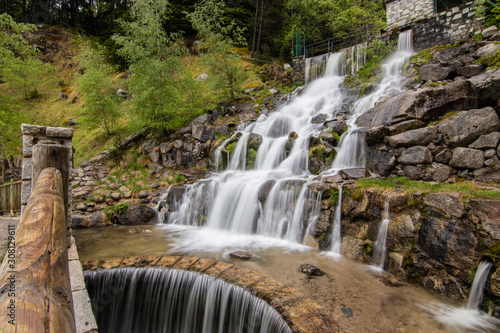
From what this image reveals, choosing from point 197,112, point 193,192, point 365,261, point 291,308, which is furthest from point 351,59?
point 291,308

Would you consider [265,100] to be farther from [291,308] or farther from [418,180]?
[291,308]

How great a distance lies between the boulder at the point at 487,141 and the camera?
6.17 m

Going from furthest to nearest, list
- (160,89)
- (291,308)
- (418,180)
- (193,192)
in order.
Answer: (160,89) → (193,192) → (418,180) → (291,308)

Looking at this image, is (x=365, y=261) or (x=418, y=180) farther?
(x=418, y=180)

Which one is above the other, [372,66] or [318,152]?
[372,66]

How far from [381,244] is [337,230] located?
1.10m

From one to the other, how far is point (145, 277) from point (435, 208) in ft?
19.5

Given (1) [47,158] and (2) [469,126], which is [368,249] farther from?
(1) [47,158]

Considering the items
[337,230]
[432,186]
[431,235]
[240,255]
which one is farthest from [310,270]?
[432,186]

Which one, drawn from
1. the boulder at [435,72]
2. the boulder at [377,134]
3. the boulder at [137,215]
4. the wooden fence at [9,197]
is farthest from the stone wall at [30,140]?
the boulder at [435,72]

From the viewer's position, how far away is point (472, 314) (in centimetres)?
420

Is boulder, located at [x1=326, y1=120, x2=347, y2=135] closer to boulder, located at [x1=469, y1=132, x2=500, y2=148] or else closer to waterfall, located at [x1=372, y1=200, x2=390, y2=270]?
boulder, located at [x1=469, y1=132, x2=500, y2=148]

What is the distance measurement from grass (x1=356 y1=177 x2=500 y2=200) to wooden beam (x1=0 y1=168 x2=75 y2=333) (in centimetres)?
613

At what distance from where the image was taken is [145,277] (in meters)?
5.28
